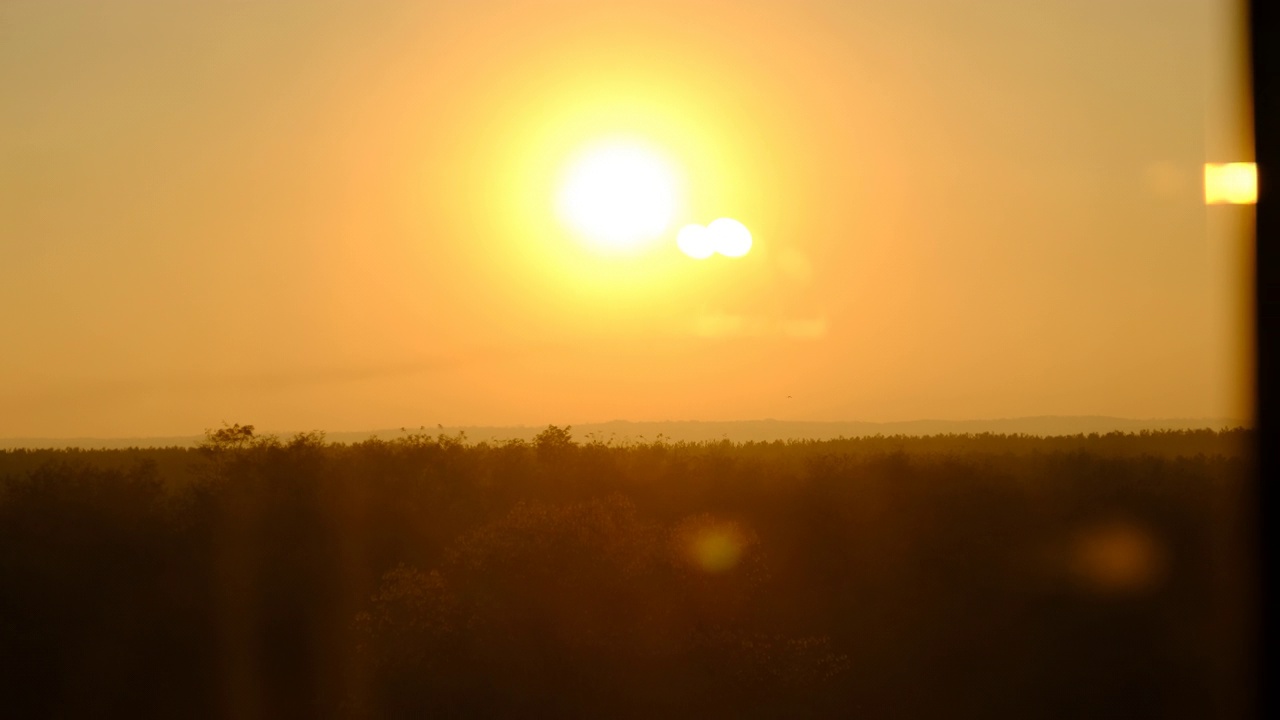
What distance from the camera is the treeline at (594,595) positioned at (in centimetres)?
1310

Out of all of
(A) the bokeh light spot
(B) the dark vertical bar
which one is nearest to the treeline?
(A) the bokeh light spot

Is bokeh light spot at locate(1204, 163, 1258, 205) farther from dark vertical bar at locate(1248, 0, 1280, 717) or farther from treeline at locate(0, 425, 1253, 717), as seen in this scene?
treeline at locate(0, 425, 1253, 717)

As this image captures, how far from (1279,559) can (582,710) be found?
1026cm

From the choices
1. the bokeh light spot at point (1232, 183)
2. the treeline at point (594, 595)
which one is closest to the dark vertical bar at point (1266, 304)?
the bokeh light spot at point (1232, 183)

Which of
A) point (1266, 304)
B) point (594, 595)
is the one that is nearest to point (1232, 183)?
point (1266, 304)

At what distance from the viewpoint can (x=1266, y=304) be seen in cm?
318

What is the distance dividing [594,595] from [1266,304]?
37.4 feet

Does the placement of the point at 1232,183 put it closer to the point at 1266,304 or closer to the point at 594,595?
the point at 1266,304

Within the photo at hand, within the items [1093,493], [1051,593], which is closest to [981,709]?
[1051,593]

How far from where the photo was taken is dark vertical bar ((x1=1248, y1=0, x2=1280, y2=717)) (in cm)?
312

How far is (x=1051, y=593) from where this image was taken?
17.9 metres

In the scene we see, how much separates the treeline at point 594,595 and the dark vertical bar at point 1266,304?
18.7 ft

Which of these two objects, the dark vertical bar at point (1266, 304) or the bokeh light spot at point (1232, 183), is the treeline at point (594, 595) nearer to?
the bokeh light spot at point (1232, 183)

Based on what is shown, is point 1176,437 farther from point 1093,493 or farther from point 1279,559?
point 1279,559
